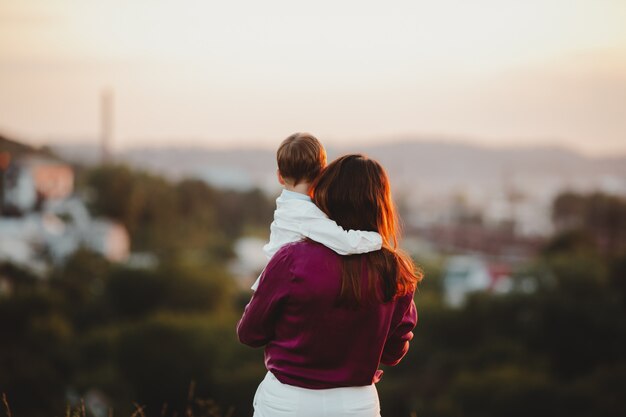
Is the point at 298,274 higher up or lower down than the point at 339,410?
higher up

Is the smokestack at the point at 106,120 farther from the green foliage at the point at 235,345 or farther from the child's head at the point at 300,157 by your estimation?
the child's head at the point at 300,157

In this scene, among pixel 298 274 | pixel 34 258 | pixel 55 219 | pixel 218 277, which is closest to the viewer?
pixel 298 274

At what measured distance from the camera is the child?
1981 mm

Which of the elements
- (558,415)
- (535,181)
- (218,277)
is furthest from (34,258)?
(535,181)

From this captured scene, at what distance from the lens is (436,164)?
13000 cm

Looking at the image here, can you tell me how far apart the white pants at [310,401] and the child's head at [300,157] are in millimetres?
529

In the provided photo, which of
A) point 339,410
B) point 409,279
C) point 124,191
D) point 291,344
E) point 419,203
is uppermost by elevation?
point 409,279

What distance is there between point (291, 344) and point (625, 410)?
22098mm

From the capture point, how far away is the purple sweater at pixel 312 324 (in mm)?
1991

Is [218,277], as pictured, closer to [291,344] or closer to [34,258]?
[34,258]

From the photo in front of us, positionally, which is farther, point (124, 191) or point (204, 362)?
point (124, 191)

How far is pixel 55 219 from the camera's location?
190 feet

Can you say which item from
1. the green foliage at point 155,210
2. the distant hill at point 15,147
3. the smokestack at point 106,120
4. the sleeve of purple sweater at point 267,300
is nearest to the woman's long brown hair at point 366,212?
the sleeve of purple sweater at point 267,300

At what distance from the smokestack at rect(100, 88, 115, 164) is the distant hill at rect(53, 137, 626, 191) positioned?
246cm
